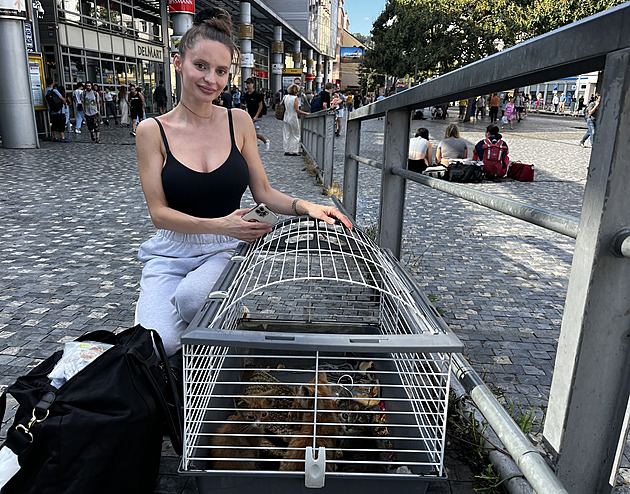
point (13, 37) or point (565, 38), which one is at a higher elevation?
point (13, 37)

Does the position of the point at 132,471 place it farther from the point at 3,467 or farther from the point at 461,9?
the point at 461,9

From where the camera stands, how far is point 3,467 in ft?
5.08

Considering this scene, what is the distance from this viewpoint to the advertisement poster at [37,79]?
14.1 meters

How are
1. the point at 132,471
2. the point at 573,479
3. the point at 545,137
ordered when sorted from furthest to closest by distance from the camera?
the point at 545,137 < the point at 132,471 < the point at 573,479

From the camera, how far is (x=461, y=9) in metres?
33.0

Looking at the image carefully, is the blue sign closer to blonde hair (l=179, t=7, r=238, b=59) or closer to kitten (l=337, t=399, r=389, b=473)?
blonde hair (l=179, t=7, r=238, b=59)

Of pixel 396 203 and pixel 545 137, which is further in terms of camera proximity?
pixel 545 137

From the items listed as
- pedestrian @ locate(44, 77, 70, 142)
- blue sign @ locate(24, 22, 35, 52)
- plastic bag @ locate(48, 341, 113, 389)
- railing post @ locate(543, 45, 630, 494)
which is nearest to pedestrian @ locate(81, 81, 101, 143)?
pedestrian @ locate(44, 77, 70, 142)

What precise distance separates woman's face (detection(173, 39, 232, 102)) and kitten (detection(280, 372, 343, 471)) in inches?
54.8

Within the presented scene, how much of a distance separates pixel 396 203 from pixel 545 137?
22.0 metres

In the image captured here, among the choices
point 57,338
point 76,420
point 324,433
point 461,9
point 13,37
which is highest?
point 461,9

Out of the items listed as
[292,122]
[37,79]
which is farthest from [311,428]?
[37,79]

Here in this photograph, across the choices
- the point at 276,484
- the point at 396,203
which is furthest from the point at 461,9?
the point at 276,484

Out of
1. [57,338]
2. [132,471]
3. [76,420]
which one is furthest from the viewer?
[57,338]
